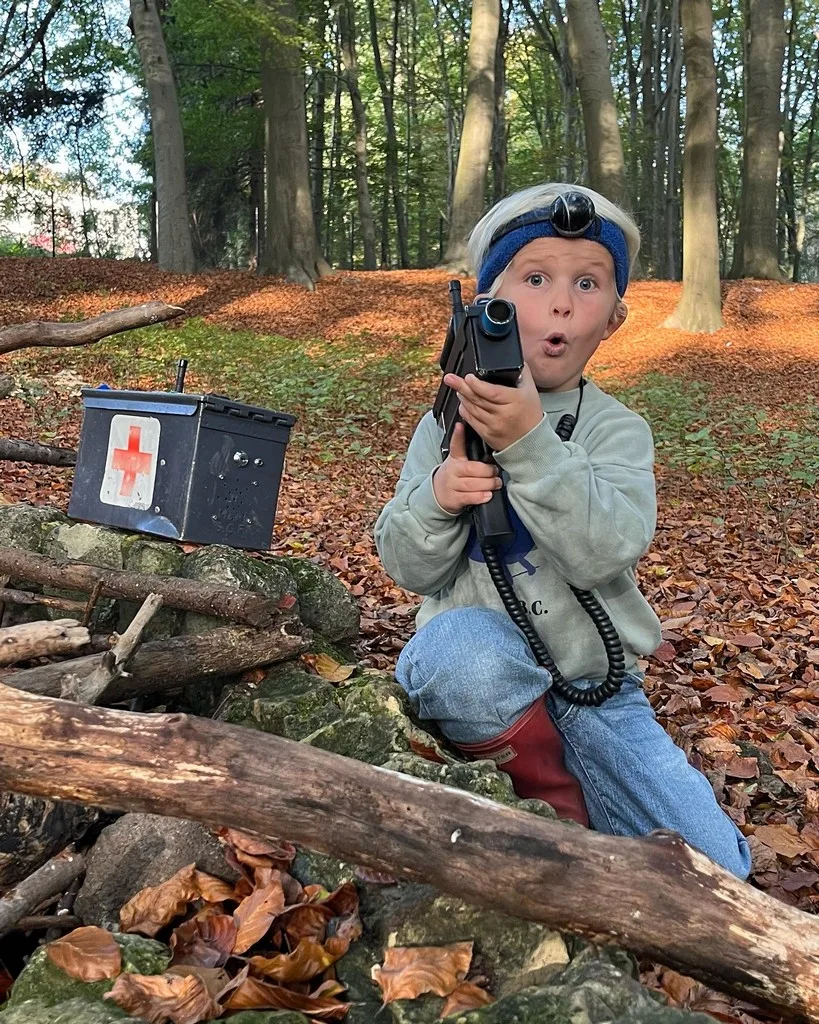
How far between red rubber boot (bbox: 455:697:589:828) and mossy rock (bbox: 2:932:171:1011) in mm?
1004

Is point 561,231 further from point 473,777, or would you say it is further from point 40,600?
point 40,600

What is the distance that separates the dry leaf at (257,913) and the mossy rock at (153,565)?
54.4 inches

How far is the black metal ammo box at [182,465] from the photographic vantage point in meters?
3.31

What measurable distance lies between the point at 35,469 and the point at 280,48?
1135 cm

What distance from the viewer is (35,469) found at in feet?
24.9

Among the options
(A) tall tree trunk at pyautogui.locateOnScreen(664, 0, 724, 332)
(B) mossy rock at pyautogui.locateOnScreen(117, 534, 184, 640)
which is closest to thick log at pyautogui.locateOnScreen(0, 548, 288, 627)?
(B) mossy rock at pyautogui.locateOnScreen(117, 534, 184, 640)

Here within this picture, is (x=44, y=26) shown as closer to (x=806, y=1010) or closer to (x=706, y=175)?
(x=706, y=175)

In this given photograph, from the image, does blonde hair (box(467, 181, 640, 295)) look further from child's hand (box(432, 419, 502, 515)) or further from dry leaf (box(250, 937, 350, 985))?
dry leaf (box(250, 937, 350, 985))

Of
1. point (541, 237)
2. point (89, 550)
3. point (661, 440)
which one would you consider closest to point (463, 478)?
point (541, 237)

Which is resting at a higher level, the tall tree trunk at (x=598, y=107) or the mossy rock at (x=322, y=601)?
the tall tree trunk at (x=598, y=107)

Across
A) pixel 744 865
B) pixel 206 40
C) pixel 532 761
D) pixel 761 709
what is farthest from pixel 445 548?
pixel 206 40

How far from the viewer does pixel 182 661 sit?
2746mm

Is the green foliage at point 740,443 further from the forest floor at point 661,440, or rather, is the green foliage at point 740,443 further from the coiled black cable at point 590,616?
the coiled black cable at point 590,616

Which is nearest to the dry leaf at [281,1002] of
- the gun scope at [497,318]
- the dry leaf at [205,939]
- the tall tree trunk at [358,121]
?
the dry leaf at [205,939]
